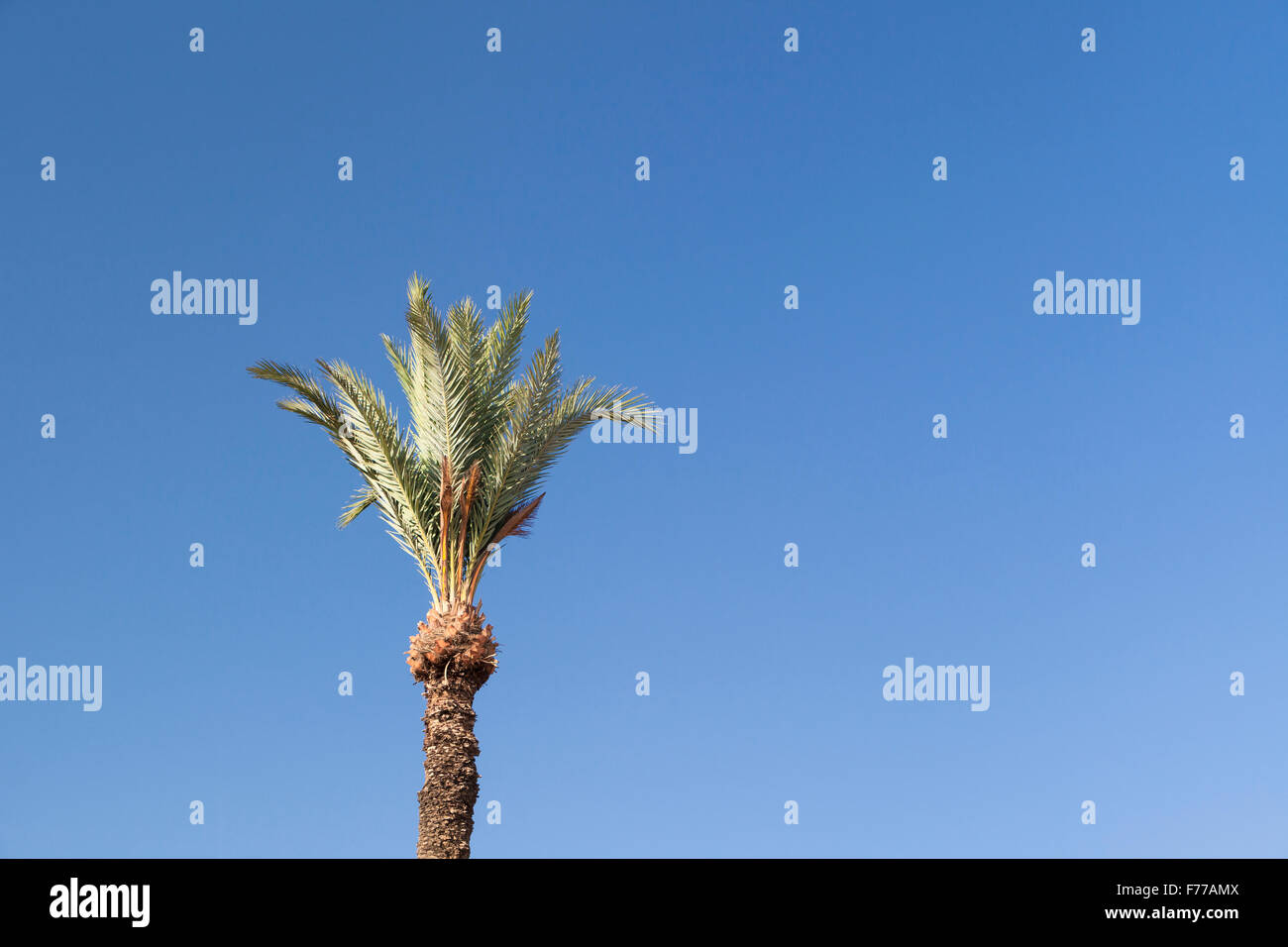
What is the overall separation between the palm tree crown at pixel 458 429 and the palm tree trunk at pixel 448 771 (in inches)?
53.1

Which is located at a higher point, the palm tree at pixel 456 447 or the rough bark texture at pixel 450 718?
the palm tree at pixel 456 447

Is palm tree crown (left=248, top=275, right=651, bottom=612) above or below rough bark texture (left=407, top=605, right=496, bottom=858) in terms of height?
above

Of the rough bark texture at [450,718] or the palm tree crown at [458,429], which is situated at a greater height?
the palm tree crown at [458,429]

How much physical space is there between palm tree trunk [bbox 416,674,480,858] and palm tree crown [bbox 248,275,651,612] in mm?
1350

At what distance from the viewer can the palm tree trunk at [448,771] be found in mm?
17375

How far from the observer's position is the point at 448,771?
17.6 m

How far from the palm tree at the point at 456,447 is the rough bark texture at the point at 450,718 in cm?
2

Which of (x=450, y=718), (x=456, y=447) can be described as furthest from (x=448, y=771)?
(x=456, y=447)

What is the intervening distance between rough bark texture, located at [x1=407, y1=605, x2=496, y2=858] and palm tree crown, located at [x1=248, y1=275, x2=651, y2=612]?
19.5 inches

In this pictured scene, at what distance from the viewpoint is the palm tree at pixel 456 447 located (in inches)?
726

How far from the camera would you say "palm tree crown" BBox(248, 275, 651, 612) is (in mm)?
18828
